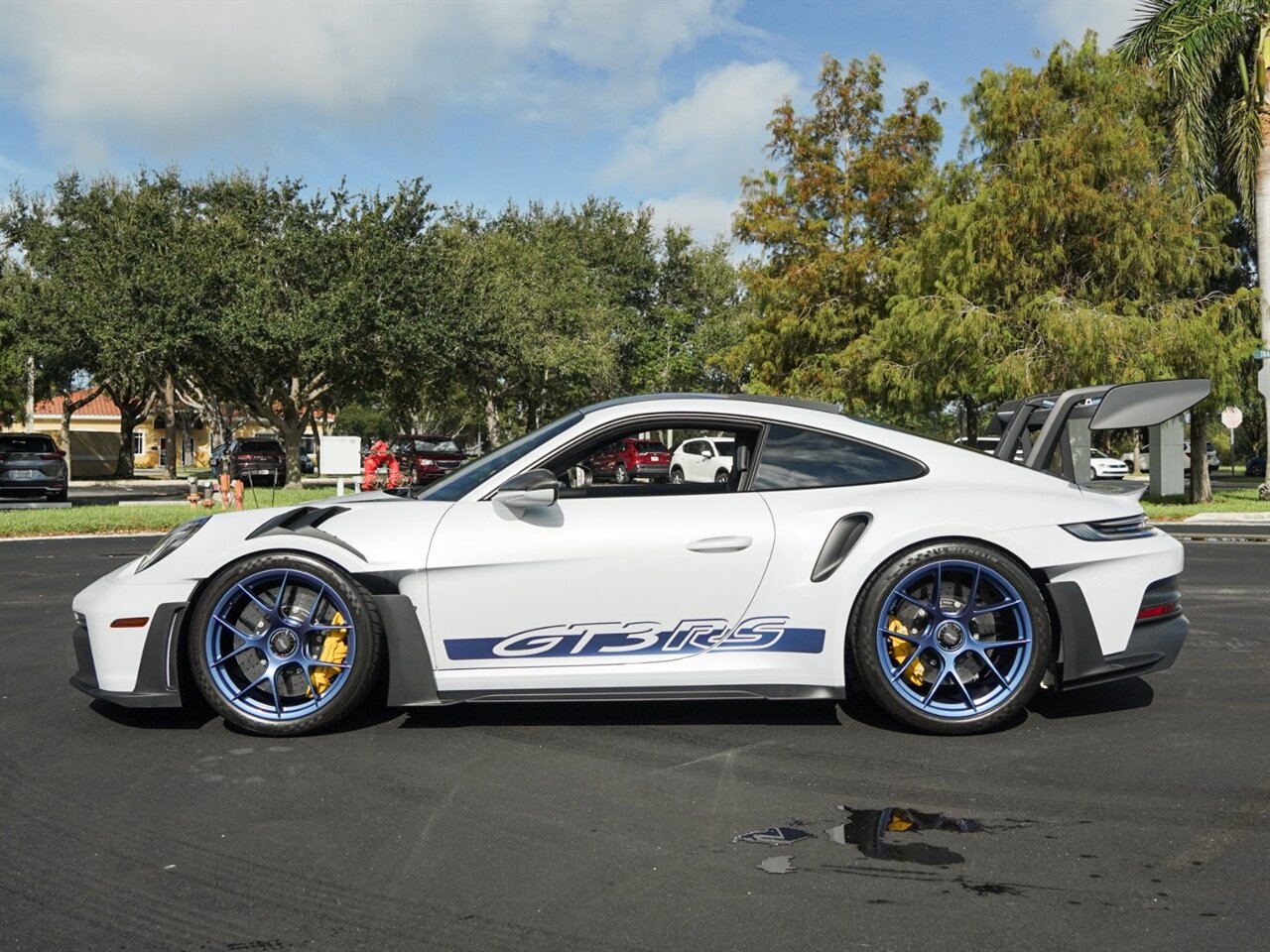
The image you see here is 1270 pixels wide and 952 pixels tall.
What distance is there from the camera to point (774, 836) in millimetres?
3598

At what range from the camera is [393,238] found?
34.9 m

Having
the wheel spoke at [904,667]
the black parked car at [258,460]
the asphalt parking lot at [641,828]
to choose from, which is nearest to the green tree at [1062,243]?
the asphalt parking lot at [641,828]

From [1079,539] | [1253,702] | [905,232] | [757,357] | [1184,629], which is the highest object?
[905,232]

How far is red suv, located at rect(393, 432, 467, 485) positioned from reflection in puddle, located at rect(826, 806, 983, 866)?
1196 inches

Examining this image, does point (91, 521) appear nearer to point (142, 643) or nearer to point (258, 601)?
point (142, 643)

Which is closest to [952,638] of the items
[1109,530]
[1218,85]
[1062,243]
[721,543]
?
[1109,530]


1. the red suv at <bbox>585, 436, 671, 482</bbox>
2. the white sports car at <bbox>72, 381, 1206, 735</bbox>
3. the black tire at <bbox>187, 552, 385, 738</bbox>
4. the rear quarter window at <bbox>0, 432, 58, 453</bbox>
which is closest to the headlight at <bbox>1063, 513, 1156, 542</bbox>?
the white sports car at <bbox>72, 381, 1206, 735</bbox>

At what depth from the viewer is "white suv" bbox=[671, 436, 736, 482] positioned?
500cm

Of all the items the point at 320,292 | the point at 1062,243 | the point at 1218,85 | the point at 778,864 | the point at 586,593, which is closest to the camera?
the point at 778,864

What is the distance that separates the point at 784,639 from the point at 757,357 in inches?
1122

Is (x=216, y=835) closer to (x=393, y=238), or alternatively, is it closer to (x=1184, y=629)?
(x=1184, y=629)

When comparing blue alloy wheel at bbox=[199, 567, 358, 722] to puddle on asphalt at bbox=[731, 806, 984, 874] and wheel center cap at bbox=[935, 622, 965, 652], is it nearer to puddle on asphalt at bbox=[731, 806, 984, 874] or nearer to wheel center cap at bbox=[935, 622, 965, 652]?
puddle on asphalt at bbox=[731, 806, 984, 874]

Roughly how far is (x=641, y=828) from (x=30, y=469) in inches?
1046

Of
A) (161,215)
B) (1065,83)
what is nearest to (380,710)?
(1065,83)
